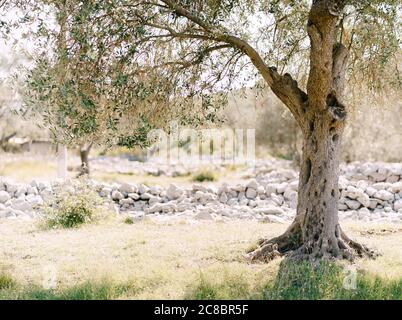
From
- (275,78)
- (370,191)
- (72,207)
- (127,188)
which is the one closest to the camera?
(275,78)

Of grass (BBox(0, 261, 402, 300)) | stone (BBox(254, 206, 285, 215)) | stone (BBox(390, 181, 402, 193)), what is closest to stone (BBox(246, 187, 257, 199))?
stone (BBox(254, 206, 285, 215))

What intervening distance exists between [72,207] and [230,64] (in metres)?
5.65

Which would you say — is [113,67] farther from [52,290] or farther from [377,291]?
[377,291]

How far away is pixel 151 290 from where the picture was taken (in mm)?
7441

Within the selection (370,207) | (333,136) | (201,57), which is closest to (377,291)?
(333,136)

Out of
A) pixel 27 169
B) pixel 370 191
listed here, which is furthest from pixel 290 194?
pixel 27 169

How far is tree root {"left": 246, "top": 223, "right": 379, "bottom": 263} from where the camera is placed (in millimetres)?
8672

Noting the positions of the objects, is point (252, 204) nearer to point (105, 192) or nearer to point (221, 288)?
point (105, 192)

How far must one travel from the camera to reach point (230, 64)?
33.2 ft

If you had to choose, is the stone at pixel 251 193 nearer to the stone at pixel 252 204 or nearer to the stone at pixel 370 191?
the stone at pixel 252 204

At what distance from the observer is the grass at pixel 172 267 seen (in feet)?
24.0

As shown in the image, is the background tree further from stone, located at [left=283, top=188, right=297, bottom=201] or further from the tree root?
stone, located at [left=283, top=188, right=297, bottom=201]

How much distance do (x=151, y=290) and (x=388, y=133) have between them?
943 inches

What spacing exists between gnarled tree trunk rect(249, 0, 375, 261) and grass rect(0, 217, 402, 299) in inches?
20.8
